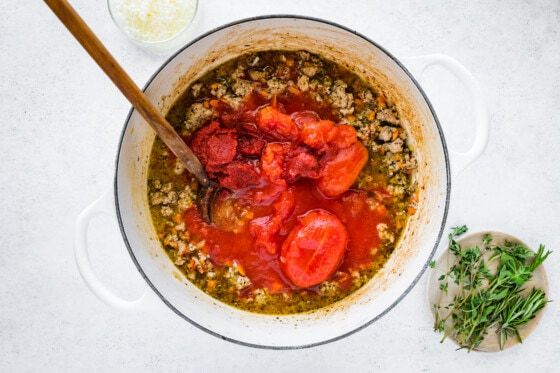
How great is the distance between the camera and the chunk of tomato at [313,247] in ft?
9.17

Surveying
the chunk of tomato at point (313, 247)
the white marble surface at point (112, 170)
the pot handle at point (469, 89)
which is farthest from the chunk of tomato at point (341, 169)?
the white marble surface at point (112, 170)

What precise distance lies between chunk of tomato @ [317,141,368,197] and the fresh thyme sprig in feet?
2.13

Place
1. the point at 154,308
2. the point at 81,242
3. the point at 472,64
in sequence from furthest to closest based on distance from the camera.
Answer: the point at 472,64 → the point at 154,308 → the point at 81,242

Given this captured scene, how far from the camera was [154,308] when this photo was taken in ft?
9.40

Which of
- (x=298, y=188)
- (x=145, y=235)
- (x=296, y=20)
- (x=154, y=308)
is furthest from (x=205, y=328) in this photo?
(x=296, y=20)

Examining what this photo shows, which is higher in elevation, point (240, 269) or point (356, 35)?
point (356, 35)

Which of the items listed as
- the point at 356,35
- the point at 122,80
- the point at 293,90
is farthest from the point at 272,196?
the point at 122,80

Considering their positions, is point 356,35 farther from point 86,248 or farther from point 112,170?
point 86,248

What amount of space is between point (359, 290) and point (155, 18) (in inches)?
73.1

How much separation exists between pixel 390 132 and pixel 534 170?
931 millimetres

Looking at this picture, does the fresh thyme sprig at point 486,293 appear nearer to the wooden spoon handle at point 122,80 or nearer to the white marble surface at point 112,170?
the white marble surface at point 112,170

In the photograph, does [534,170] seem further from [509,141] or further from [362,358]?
[362,358]

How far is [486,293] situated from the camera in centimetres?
302

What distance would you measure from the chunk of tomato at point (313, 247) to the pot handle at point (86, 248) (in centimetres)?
81
